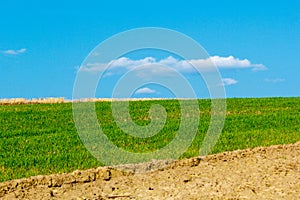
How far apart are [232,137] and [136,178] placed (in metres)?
6.68

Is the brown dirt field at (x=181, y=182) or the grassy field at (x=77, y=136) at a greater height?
the grassy field at (x=77, y=136)

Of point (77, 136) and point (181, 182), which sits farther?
point (77, 136)

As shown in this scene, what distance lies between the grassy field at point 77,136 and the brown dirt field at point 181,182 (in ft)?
4.92

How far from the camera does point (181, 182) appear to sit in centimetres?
860

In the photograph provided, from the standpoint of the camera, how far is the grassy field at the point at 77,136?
38.4ft

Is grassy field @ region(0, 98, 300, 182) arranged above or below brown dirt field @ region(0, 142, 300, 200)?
above

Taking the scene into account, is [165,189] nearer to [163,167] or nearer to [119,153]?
[163,167]

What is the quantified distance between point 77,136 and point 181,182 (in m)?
7.95

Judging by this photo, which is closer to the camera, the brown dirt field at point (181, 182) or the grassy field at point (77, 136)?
the brown dirt field at point (181, 182)

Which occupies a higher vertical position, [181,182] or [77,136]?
[77,136]

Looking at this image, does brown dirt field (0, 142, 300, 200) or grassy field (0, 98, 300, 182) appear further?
grassy field (0, 98, 300, 182)

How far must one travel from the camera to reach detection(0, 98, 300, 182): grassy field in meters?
11.7

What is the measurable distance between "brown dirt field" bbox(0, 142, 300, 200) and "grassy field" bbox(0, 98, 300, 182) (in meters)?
1.50

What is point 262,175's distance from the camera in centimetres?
898
